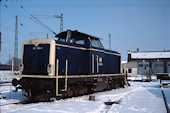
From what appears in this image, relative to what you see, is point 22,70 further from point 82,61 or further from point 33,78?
point 82,61

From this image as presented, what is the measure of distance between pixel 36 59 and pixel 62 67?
119 cm

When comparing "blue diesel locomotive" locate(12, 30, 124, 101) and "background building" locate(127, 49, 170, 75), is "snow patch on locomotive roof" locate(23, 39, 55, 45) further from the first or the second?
"background building" locate(127, 49, 170, 75)

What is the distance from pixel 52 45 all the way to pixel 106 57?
4.53m

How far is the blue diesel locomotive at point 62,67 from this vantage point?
6.40 meters

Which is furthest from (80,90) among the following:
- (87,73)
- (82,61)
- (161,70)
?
(161,70)

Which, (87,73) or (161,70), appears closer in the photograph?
(87,73)

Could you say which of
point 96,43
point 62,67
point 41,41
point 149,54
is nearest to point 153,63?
point 149,54

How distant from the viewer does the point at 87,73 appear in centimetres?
830

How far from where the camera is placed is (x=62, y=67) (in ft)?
23.2

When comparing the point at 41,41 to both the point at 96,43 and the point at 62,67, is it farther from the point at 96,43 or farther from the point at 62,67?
the point at 96,43

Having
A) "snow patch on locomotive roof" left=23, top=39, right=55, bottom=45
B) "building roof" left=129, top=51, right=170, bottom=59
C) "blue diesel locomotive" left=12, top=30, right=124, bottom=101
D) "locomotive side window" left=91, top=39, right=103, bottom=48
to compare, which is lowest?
"blue diesel locomotive" left=12, top=30, right=124, bottom=101

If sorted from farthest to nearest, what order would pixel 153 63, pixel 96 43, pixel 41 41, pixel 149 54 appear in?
pixel 149 54 < pixel 153 63 < pixel 96 43 < pixel 41 41

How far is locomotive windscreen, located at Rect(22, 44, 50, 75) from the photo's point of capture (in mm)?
6686

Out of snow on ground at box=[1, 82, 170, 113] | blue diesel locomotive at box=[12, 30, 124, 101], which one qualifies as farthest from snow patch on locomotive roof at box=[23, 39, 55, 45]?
snow on ground at box=[1, 82, 170, 113]
